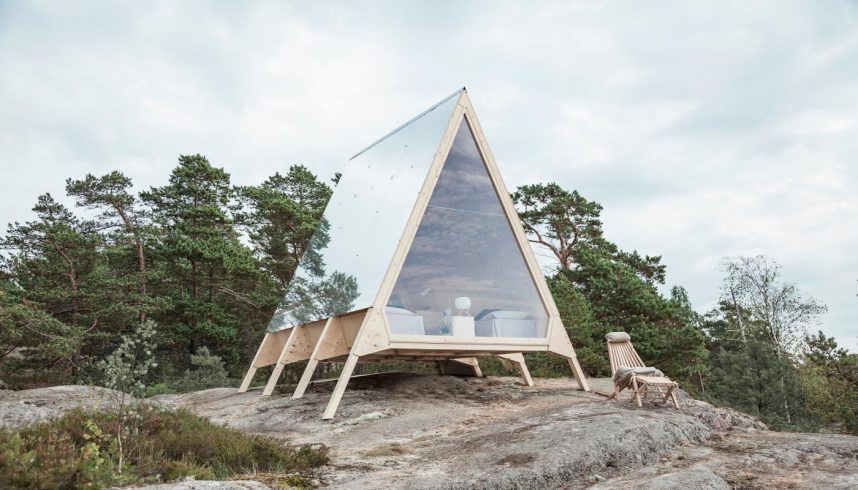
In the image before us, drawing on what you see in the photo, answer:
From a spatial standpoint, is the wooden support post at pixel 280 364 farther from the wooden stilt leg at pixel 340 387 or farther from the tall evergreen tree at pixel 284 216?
the tall evergreen tree at pixel 284 216

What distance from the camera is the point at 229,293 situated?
24.2 m

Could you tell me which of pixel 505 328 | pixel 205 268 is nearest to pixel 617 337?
pixel 505 328

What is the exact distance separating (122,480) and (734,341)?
3320 centimetres

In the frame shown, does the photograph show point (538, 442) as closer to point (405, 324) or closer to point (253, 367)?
point (405, 324)

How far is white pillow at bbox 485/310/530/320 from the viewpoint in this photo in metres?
9.84

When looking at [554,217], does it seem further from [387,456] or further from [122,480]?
[122,480]

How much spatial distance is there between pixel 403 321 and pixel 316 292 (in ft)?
8.11

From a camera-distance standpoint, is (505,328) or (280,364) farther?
(280,364)

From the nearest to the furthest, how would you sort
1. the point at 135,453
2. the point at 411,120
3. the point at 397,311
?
the point at 135,453
the point at 397,311
the point at 411,120

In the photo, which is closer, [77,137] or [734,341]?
[77,137]

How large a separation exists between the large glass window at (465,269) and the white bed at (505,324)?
0.02 m

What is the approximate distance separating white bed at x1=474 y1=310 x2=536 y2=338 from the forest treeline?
868 cm

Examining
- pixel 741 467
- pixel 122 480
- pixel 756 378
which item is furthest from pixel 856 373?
pixel 122 480

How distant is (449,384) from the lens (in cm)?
1122
